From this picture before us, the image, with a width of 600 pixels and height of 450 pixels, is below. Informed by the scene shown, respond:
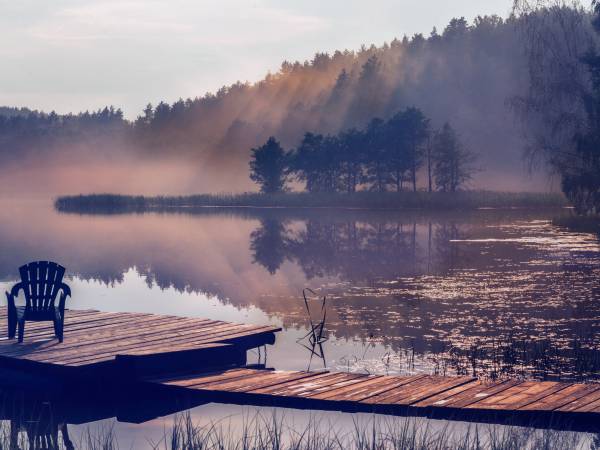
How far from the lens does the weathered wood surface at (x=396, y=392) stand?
9406mm

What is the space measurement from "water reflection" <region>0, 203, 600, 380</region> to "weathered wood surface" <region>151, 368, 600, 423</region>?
156cm

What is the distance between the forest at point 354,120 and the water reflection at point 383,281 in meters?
35.2

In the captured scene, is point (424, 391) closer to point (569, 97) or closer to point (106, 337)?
point (106, 337)

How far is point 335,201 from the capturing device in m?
67.6

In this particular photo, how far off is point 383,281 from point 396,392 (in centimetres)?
1275

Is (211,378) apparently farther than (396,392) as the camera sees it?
Yes

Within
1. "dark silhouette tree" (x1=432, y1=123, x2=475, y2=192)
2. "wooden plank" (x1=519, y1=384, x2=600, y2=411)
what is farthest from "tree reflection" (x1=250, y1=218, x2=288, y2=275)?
"dark silhouette tree" (x1=432, y1=123, x2=475, y2=192)

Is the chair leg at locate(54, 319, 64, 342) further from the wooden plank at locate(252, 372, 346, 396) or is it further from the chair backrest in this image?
the wooden plank at locate(252, 372, 346, 396)

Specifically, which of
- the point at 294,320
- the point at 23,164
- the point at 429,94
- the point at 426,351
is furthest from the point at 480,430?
the point at 23,164

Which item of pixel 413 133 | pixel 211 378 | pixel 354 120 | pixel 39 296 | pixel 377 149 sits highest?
pixel 354 120

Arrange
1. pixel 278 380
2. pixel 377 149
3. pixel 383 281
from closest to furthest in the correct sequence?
1. pixel 278 380
2. pixel 383 281
3. pixel 377 149

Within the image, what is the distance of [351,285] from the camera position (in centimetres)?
2205

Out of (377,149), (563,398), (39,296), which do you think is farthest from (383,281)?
(377,149)

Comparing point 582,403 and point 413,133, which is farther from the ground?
point 413,133
